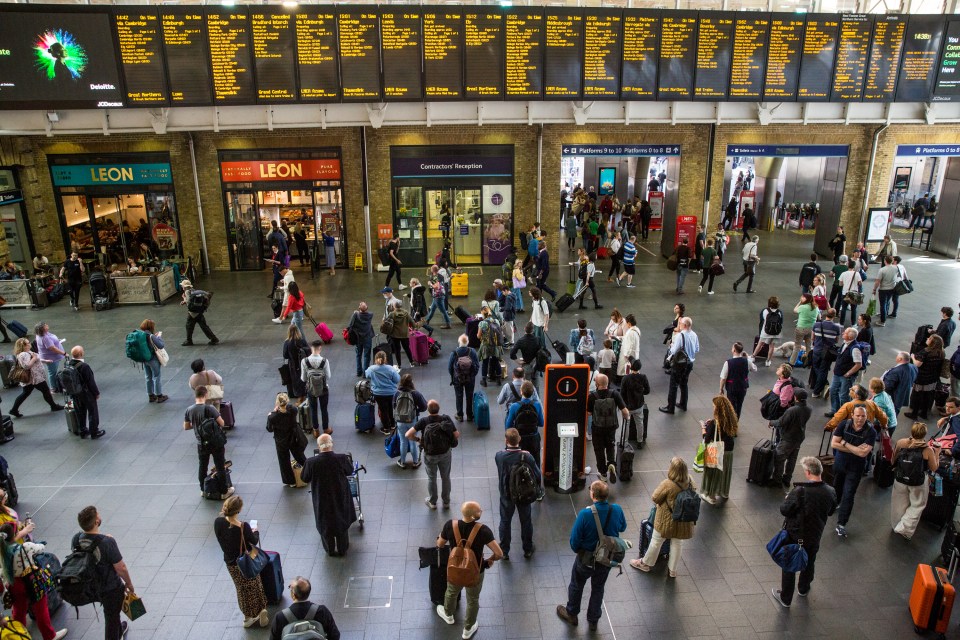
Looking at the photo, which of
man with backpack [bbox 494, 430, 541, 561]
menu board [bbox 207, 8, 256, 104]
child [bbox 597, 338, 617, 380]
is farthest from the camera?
menu board [bbox 207, 8, 256, 104]

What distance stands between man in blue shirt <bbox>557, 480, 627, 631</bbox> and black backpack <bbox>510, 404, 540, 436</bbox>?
2.06m

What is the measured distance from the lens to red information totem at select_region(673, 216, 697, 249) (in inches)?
809

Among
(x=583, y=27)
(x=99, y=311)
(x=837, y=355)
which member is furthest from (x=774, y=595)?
(x=99, y=311)

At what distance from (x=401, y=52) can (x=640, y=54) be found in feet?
18.5

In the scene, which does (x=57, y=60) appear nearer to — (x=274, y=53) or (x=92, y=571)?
(x=274, y=53)

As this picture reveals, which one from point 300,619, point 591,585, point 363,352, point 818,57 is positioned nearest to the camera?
point 300,619

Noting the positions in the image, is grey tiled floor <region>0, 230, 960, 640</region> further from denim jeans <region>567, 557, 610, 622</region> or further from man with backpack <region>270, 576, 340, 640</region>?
man with backpack <region>270, 576, 340, 640</region>

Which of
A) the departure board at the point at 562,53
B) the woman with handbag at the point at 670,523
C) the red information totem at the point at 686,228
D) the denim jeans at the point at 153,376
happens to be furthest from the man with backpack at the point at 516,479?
the red information totem at the point at 686,228

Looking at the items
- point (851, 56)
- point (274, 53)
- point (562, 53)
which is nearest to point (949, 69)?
point (851, 56)

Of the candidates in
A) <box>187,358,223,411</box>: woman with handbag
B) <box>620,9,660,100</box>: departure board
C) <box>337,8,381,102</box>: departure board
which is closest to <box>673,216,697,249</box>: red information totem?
<box>620,9,660,100</box>: departure board

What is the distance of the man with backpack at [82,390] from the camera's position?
10.3 m

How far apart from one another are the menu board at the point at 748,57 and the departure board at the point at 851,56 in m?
1.93

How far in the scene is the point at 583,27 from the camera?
52.9 ft

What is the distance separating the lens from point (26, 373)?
11273 mm
